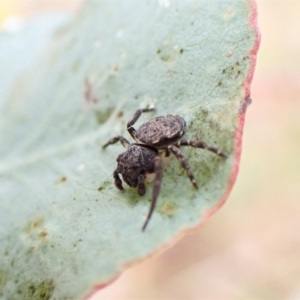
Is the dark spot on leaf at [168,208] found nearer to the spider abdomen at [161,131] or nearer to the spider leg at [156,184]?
the spider leg at [156,184]

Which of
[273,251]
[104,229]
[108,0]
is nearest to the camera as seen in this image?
[104,229]

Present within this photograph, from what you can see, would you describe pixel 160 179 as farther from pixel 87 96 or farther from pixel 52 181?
pixel 87 96

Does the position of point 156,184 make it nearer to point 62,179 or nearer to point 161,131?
point 161,131

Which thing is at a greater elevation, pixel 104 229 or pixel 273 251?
pixel 104 229

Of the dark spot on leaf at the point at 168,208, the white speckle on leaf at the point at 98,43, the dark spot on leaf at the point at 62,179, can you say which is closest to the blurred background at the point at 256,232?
the white speckle on leaf at the point at 98,43

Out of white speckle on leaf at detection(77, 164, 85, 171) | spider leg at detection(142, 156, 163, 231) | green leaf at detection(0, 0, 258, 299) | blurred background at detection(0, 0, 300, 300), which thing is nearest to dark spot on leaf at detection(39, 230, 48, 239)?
green leaf at detection(0, 0, 258, 299)

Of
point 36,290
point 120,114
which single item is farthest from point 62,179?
point 36,290

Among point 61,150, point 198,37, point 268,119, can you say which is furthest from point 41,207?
point 268,119
